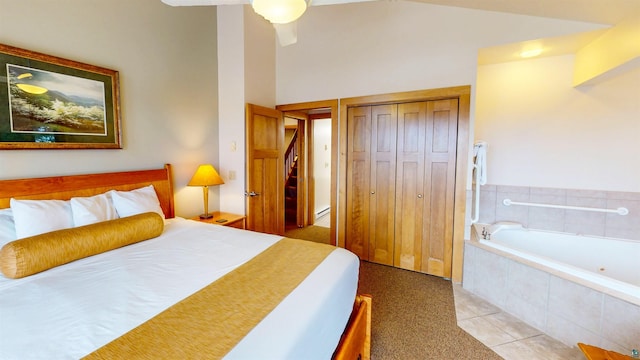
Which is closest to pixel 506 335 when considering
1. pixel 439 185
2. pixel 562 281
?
pixel 562 281

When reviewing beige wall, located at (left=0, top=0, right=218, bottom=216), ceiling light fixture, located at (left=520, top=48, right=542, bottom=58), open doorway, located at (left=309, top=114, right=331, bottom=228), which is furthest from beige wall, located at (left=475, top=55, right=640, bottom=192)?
beige wall, located at (left=0, top=0, right=218, bottom=216)

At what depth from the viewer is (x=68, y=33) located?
77.2 inches

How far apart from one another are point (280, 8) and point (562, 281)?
8.66 ft

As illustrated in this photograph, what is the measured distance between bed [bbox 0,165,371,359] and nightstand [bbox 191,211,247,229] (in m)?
0.63

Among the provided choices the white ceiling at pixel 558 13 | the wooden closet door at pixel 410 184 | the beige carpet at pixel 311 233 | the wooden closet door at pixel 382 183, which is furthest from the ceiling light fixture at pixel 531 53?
the beige carpet at pixel 311 233

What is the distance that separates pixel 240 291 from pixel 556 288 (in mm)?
2297

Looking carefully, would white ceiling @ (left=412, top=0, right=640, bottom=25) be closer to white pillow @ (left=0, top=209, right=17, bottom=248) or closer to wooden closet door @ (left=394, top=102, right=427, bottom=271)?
wooden closet door @ (left=394, top=102, right=427, bottom=271)

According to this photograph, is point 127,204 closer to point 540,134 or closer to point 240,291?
point 240,291

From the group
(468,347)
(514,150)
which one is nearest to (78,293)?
(468,347)

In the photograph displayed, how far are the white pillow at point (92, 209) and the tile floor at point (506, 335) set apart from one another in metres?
2.86

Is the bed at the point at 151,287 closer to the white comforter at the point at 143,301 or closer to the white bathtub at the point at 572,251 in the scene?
the white comforter at the point at 143,301

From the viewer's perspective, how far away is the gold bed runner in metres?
0.87

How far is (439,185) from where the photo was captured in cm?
290

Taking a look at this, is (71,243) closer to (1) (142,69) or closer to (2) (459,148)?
(1) (142,69)
